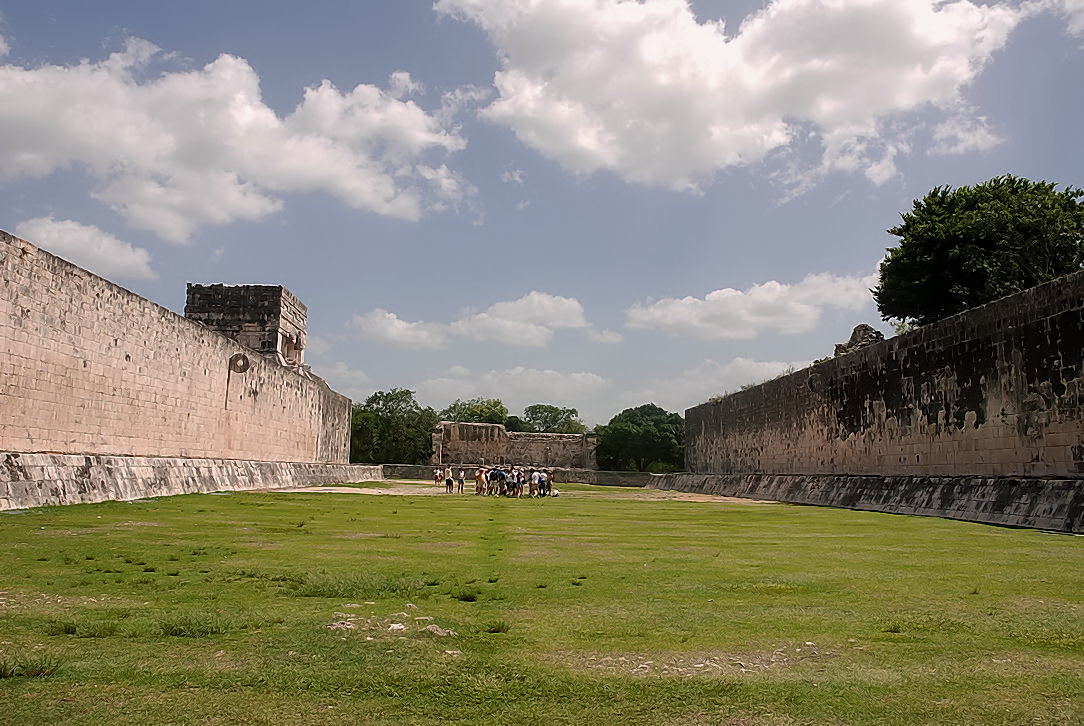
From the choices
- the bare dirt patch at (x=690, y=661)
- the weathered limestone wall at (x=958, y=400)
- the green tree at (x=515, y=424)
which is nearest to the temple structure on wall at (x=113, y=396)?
the bare dirt patch at (x=690, y=661)

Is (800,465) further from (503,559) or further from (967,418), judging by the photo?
(503,559)

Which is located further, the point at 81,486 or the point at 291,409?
the point at 291,409

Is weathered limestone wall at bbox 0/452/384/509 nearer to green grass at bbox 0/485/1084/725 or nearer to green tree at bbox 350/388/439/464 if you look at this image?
green grass at bbox 0/485/1084/725

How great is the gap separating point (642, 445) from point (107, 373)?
53.5 m

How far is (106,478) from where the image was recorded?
12.3 metres

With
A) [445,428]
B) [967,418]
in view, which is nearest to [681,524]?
[967,418]

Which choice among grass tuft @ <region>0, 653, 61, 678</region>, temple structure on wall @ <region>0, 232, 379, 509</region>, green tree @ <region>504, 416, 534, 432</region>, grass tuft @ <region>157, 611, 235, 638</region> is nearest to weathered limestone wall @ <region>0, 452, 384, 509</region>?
temple structure on wall @ <region>0, 232, 379, 509</region>

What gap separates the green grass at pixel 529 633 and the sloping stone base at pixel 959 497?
304 centimetres

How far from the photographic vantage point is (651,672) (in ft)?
10.5

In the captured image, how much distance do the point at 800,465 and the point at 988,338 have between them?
9.91 metres

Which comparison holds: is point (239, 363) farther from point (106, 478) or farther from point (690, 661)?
point (690, 661)

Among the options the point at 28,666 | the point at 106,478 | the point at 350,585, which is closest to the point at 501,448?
the point at 106,478

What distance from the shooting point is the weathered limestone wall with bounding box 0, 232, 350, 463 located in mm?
12359

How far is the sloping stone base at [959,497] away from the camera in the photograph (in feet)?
33.5
